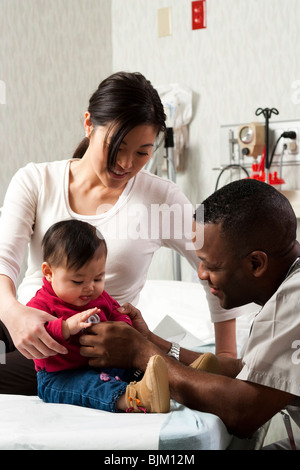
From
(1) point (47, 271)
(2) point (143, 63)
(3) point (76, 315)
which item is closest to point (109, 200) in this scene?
(1) point (47, 271)

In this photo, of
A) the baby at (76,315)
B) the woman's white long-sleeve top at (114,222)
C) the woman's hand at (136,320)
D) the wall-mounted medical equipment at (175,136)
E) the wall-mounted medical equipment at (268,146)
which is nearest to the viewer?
the baby at (76,315)

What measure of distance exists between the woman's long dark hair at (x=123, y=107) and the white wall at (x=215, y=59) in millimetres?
1264

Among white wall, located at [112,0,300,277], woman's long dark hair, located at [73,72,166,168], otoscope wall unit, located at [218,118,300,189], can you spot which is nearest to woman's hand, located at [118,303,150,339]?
woman's long dark hair, located at [73,72,166,168]

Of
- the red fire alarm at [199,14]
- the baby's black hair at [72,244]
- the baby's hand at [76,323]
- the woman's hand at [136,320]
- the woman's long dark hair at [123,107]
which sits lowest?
the woman's hand at [136,320]

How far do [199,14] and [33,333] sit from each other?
85.7 inches

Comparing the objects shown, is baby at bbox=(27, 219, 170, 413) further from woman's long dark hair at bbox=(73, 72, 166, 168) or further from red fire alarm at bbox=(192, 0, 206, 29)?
red fire alarm at bbox=(192, 0, 206, 29)

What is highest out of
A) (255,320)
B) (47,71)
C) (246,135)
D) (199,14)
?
(199,14)

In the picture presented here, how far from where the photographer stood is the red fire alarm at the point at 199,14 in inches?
117

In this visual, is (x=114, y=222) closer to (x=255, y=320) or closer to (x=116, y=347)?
(x=116, y=347)

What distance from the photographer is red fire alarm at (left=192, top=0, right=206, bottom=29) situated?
117 inches

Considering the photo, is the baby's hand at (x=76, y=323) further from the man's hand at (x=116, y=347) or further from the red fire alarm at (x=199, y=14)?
the red fire alarm at (x=199, y=14)

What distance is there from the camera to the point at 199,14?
2.99 m

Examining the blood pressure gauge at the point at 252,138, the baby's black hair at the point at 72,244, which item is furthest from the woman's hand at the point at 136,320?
the blood pressure gauge at the point at 252,138

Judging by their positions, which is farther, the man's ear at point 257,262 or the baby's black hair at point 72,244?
the baby's black hair at point 72,244
